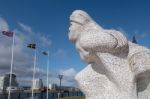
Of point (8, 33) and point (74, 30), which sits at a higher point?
point (8, 33)

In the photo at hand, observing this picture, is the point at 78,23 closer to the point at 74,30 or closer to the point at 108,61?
the point at 74,30

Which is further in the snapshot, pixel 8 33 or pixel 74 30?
pixel 8 33

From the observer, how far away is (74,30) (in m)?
6.32

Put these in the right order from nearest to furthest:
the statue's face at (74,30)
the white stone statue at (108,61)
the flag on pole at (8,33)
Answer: the white stone statue at (108,61) → the statue's face at (74,30) → the flag on pole at (8,33)

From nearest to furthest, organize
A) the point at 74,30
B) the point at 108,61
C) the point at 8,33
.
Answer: the point at 108,61 < the point at 74,30 < the point at 8,33

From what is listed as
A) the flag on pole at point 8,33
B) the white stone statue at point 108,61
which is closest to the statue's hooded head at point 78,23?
the white stone statue at point 108,61

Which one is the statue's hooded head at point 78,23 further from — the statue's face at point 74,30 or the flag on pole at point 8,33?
the flag on pole at point 8,33

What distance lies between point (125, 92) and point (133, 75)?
43 cm

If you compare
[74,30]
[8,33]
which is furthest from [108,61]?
[8,33]

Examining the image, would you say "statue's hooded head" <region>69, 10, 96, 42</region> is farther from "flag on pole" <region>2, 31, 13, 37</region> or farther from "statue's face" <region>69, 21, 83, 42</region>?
"flag on pole" <region>2, 31, 13, 37</region>

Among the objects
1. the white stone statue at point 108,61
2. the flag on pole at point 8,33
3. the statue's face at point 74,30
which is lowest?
the white stone statue at point 108,61

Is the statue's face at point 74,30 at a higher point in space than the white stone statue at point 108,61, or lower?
higher

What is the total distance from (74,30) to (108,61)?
44.5 inches

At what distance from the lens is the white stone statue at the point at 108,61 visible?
231 inches
